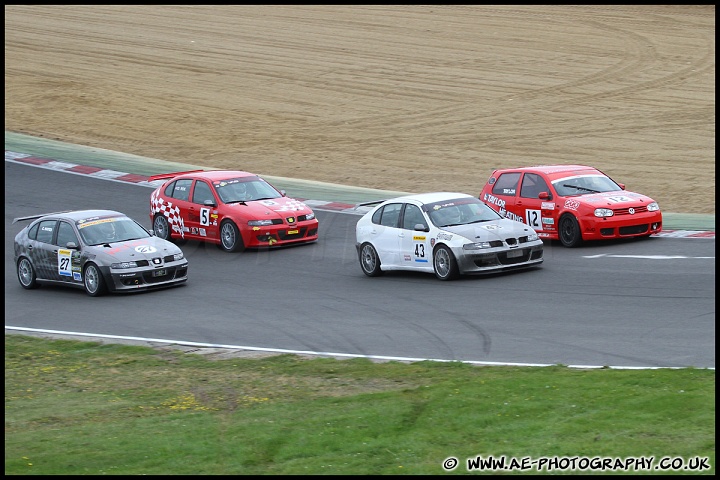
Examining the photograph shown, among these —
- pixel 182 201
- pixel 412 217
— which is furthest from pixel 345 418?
pixel 182 201

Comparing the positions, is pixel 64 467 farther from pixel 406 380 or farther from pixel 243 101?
pixel 243 101

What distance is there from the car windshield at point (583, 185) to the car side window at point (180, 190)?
7.15 metres

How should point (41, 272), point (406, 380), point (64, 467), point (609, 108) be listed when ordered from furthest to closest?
point (609, 108), point (41, 272), point (406, 380), point (64, 467)

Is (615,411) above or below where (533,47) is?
below

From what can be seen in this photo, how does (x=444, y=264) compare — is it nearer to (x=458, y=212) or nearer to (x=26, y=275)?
(x=458, y=212)

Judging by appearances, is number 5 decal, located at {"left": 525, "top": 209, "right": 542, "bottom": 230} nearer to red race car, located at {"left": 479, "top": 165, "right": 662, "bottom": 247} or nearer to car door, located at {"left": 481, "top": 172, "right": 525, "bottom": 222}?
red race car, located at {"left": 479, "top": 165, "right": 662, "bottom": 247}

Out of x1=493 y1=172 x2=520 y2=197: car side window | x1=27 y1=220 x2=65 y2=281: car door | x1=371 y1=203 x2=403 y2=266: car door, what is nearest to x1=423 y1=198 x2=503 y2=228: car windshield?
x1=371 y1=203 x2=403 y2=266: car door

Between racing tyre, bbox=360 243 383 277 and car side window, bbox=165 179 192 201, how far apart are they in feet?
15.6

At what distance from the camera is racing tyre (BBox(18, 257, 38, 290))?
20.5 metres

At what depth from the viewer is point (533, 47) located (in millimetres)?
42688

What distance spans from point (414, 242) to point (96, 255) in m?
5.22

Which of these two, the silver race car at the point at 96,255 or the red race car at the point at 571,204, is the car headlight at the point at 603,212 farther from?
the silver race car at the point at 96,255

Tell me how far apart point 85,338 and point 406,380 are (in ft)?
18.5

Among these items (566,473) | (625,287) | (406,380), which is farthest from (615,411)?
(625,287)
